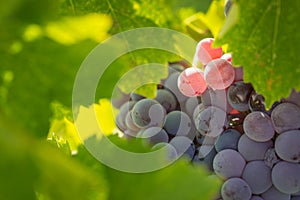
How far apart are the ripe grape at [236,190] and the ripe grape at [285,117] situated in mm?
110

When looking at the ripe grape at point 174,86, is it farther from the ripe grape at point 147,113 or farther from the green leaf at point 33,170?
the green leaf at point 33,170

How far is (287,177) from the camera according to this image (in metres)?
1.00

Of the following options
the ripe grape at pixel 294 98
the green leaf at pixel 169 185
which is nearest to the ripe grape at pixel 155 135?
the ripe grape at pixel 294 98

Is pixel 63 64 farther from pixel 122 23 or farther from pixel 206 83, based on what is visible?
pixel 206 83

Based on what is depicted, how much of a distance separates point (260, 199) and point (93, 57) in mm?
622

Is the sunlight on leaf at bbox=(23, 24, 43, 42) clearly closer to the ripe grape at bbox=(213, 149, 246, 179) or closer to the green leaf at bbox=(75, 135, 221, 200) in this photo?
the green leaf at bbox=(75, 135, 221, 200)

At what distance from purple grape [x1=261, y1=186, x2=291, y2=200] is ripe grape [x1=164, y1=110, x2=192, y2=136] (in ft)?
0.55

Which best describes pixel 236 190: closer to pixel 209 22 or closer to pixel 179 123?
pixel 179 123

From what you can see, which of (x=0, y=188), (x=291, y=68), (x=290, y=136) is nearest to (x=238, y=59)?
(x=291, y=68)

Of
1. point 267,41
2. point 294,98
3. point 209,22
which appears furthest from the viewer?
point 209,22

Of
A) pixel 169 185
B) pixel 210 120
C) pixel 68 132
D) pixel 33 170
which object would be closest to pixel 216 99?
pixel 210 120

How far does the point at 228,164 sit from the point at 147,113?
6.8 inches

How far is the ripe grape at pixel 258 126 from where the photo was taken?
3.22 ft

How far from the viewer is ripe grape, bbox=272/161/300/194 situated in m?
1.00
